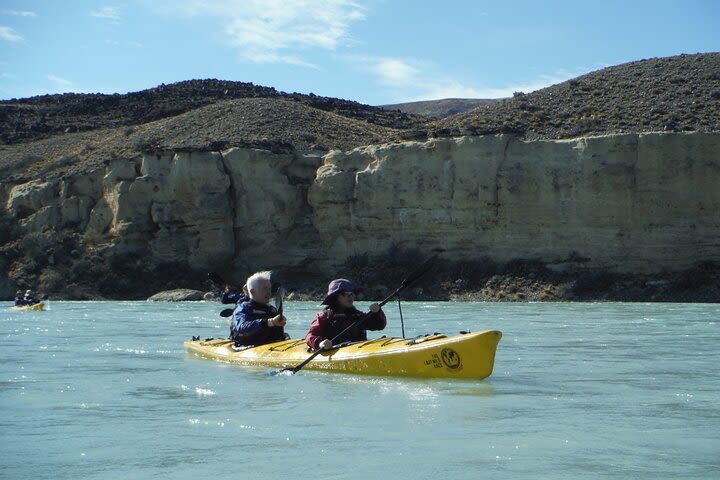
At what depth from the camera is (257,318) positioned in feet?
42.5

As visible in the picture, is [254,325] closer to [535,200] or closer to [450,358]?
[450,358]

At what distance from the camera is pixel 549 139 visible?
113ft

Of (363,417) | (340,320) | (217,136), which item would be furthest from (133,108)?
(363,417)

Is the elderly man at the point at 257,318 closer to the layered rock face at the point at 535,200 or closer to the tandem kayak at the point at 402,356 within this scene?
the tandem kayak at the point at 402,356

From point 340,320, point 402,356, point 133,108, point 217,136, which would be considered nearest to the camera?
point 402,356

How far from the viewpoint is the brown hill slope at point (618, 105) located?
34812mm

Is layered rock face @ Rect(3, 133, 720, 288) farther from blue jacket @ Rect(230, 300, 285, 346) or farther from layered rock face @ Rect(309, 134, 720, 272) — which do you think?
blue jacket @ Rect(230, 300, 285, 346)

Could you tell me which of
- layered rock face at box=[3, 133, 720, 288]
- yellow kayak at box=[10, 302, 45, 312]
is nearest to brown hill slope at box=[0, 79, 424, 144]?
layered rock face at box=[3, 133, 720, 288]

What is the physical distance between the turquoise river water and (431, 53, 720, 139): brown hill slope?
64.9ft

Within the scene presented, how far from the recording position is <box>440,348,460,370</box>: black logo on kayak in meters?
10.7

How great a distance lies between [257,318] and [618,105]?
27.7m

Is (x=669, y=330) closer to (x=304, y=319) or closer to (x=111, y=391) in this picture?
(x=304, y=319)

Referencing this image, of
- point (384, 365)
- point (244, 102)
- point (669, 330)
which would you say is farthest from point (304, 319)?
point (244, 102)

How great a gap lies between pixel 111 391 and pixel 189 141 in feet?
104
